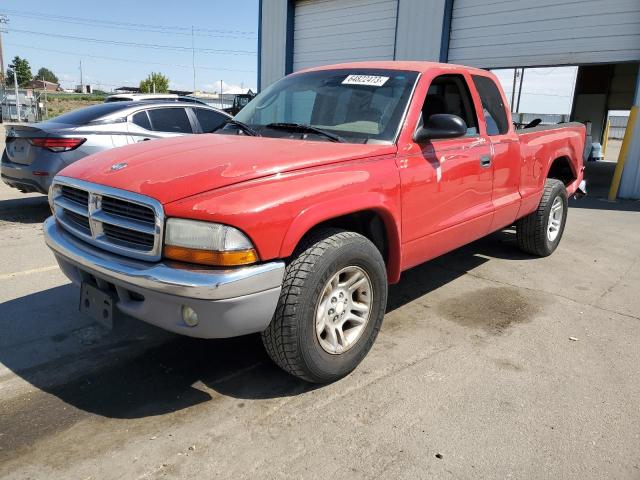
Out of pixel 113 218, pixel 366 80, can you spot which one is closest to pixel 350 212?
pixel 113 218

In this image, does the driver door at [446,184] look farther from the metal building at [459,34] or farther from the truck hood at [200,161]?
the metal building at [459,34]

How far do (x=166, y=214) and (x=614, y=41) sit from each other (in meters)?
10.7

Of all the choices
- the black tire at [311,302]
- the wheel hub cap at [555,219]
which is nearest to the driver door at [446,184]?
the black tire at [311,302]

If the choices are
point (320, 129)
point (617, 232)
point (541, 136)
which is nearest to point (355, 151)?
point (320, 129)

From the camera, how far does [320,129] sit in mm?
3422

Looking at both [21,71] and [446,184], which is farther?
[21,71]

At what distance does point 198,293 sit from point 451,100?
277 cm

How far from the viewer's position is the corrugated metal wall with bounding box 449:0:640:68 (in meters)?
9.73

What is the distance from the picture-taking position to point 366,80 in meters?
3.69

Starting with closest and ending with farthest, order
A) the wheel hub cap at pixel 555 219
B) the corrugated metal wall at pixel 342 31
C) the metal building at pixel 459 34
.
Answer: the wheel hub cap at pixel 555 219, the metal building at pixel 459 34, the corrugated metal wall at pixel 342 31

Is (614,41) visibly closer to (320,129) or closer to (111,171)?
(320,129)

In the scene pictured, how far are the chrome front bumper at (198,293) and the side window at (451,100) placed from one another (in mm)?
1997

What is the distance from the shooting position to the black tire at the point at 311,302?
99.2 inches

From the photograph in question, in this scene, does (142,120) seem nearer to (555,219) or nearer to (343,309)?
(343,309)
